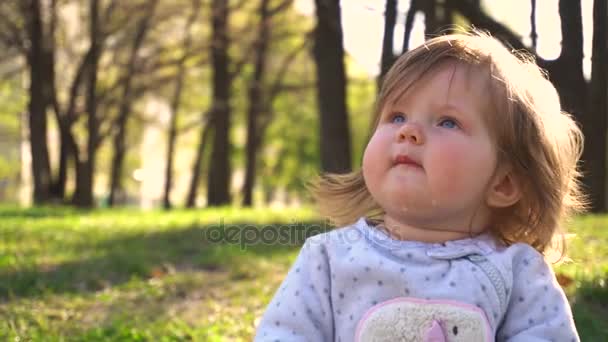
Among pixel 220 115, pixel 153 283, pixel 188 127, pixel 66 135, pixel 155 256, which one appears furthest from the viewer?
pixel 188 127

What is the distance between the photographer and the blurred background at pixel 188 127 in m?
3.92

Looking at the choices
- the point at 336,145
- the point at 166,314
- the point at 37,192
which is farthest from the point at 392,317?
the point at 37,192

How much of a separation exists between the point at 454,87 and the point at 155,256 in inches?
176

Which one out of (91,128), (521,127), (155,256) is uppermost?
(521,127)

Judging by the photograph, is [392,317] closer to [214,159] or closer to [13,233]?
[13,233]

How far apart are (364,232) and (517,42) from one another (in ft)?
5.91

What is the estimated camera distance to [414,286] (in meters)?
2.20

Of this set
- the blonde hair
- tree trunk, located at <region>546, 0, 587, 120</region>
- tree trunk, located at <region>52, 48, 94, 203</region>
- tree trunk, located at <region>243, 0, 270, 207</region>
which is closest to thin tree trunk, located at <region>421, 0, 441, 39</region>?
tree trunk, located at <region>546, 0, 587, 120</region>

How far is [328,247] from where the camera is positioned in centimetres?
240

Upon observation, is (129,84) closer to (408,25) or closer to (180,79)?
(180,79)

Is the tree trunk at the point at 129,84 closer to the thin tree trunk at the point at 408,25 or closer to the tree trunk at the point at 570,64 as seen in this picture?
the thin tree trunk at the point at 408,25

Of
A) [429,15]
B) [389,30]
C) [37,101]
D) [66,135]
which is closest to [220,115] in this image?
[37,101]

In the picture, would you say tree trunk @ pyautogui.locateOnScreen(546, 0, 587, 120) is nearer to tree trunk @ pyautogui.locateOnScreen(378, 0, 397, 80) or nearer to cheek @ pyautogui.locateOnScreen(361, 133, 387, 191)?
tree trunk @ pyautogui.locateOnScreen(378, 0, 397, 80)

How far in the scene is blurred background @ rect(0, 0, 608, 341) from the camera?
3922mm
